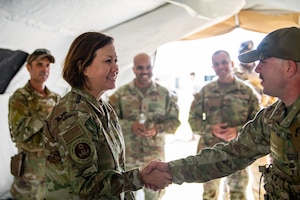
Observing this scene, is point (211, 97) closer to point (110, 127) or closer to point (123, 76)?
point (123, 76)

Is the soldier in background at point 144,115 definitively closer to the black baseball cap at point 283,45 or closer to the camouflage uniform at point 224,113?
the camouflage uniform at point 224,113

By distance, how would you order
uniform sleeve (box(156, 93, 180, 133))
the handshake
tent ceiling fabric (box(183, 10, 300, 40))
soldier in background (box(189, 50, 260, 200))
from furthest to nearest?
tent ceiling fabric (box(183, 10, 300, 40)) < uniform sleeve (box(156, 93, 180, 133)) < soldier in background (box(189, 50, 260, 200)) < the handshake

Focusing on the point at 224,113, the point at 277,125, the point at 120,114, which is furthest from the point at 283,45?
the point at 120,114

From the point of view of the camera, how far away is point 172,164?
1.89 m

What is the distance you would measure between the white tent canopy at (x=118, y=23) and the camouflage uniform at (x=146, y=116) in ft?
2.21

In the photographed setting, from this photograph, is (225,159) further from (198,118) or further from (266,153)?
(198,118)

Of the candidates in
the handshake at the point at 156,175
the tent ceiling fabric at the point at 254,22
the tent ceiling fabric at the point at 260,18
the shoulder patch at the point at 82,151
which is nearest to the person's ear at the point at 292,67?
the handshake at the point at 156,175

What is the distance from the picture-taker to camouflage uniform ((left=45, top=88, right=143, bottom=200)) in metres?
1.47

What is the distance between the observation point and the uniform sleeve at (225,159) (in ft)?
5.70

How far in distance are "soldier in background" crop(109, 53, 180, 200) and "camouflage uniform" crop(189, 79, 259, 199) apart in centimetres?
23

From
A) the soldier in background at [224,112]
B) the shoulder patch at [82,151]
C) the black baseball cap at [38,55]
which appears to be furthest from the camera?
the soldier in background at [224,112]

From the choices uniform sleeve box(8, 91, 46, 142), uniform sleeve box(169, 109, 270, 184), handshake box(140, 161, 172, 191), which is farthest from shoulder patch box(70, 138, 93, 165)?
uniform sleeve box(8, 91, 46, 142)

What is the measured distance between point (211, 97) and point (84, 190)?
2.28m

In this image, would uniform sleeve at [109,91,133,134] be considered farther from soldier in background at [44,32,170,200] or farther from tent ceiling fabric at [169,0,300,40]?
soldier in background at [44,32,170,200]
